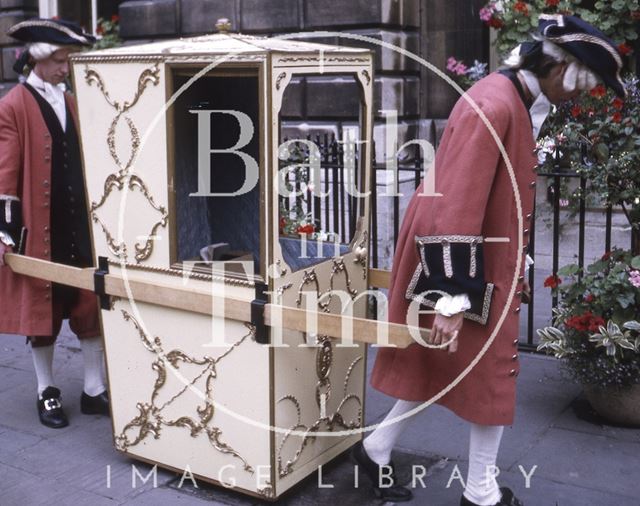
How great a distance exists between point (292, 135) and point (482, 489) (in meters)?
5.70

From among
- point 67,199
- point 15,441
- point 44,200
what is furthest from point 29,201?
point 15,441

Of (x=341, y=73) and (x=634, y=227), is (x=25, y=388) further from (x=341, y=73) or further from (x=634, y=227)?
(x=634, y=227)

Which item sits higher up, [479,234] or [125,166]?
[125,166]

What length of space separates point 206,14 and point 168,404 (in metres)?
6.14

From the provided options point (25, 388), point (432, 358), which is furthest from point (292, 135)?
point (432, 358)

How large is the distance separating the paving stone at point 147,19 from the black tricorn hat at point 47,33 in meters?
5.10

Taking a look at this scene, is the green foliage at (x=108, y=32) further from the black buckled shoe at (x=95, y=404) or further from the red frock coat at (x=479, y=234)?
the red frock coat at (x=479, y=234)

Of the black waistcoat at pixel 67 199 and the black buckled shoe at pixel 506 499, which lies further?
the black waistcoat at pixel 67 199

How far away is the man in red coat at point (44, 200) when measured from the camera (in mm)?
4652

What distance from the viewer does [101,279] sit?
412cm

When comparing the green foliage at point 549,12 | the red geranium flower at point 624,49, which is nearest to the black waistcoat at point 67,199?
the red geranium flower at point 624,49

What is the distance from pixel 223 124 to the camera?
4652 mm

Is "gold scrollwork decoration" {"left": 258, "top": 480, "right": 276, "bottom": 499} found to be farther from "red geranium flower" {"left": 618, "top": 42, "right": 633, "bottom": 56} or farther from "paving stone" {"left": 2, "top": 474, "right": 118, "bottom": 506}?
"red geranium flower" {"left": 618, "top": 42, "right": 633, "bottom": 56}

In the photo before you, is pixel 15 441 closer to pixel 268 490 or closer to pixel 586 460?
pixel 268 490
